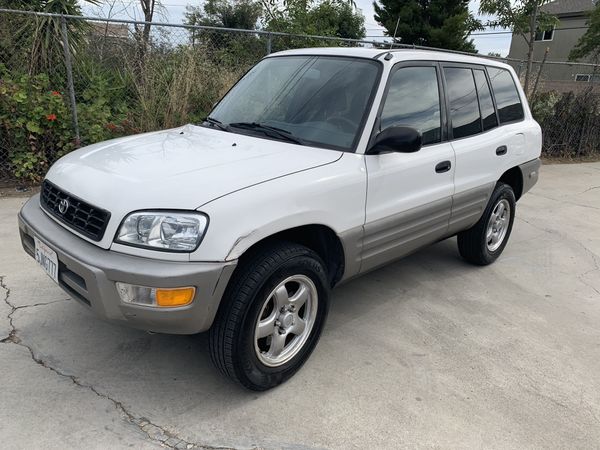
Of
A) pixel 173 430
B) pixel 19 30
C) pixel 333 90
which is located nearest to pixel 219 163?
pixel 333 90

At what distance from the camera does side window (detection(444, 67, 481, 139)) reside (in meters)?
3.73

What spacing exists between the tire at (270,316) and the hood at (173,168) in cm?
41

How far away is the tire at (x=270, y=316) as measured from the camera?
7.80ft

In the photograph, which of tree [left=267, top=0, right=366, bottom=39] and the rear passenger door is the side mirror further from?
tree [left=267, top=0, right=366, bottom=39]

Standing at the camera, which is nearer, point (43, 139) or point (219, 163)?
point (219, 163)

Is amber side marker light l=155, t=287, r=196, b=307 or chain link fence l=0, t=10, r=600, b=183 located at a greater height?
chain link fence l=0, t=10, r=600, b=183

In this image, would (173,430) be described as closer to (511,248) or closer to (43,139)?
(511,248)

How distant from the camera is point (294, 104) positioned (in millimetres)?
3244

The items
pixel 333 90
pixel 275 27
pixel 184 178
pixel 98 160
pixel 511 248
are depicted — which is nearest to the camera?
pixel 184 178

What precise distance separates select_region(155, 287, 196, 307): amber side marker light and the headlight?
0.59ft

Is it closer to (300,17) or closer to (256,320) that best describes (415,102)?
(256,320)

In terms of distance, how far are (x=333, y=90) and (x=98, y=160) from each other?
1.51m

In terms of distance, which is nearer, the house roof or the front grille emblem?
the front grille emblem

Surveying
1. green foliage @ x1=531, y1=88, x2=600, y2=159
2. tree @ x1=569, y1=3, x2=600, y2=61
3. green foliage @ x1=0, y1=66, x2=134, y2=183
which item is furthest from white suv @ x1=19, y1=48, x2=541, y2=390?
tree @ x1=569, y1=3, x2=600, y2=61
